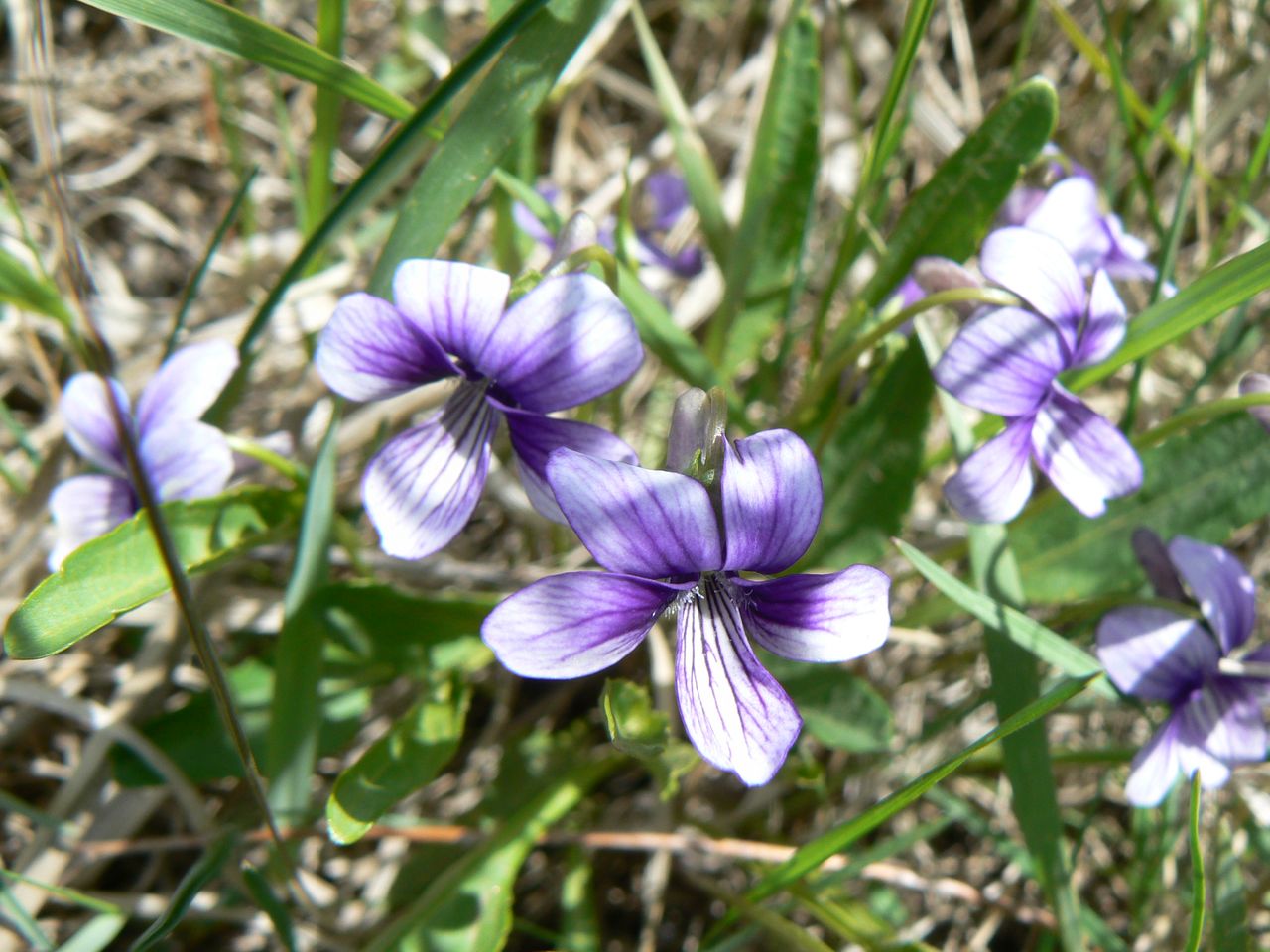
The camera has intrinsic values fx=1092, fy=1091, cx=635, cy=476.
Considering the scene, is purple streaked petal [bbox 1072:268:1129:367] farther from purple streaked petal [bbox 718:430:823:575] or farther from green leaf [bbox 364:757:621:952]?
green leaf [bbox 364:757:621:952]

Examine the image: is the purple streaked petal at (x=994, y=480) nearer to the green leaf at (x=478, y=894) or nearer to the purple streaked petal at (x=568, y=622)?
the purple streaked petal at (x=568, y=622)

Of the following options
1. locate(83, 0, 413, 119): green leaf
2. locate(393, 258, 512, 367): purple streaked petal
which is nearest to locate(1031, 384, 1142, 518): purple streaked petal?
locate(393, 258, 512, 367): purple streaked petal

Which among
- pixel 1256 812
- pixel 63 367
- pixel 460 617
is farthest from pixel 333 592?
pixel 1256 812

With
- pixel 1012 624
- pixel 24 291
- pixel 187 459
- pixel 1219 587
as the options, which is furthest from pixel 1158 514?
pixel 24 291

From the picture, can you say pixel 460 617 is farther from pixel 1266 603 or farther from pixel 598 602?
pixel 1266 603

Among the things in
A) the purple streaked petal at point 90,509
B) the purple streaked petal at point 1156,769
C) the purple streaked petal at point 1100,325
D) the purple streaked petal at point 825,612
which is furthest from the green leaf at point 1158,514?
the purple streaked petal at point 90,509

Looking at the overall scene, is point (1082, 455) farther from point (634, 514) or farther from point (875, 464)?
point (634, 514)
